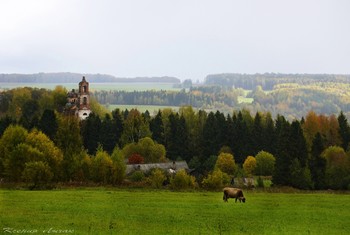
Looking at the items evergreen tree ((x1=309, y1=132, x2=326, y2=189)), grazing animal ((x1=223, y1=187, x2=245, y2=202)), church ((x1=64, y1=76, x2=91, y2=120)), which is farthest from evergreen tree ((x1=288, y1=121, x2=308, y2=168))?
church ((x1=64, y1=76, x2=91, y2=120))

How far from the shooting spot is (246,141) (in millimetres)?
101875

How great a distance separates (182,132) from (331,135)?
97.4 ft

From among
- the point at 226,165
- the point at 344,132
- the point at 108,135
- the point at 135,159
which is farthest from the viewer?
the point at 108,135

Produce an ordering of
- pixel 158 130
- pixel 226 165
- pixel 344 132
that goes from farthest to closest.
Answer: pixel 158 130 < pixel 344 132 < pixel 226 165

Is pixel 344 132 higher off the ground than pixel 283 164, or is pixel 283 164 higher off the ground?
pixel 344 132

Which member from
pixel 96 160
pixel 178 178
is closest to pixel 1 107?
pixel 96 160

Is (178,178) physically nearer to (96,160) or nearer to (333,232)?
(96,160)

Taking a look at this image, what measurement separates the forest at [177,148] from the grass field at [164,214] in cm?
1381

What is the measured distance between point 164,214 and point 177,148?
68513 mm

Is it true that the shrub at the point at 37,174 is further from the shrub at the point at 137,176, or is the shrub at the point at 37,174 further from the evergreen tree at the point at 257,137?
the evergreen tree at the point at 257,137

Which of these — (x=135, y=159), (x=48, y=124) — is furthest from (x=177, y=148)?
(x=48, y=124)

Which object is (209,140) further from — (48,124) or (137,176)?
(48,124)

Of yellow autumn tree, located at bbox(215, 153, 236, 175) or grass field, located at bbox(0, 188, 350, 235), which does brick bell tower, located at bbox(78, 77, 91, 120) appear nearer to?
yellow autumn tree, located at bbox(215, 153, 236, 175)

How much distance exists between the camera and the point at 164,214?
117 ft
